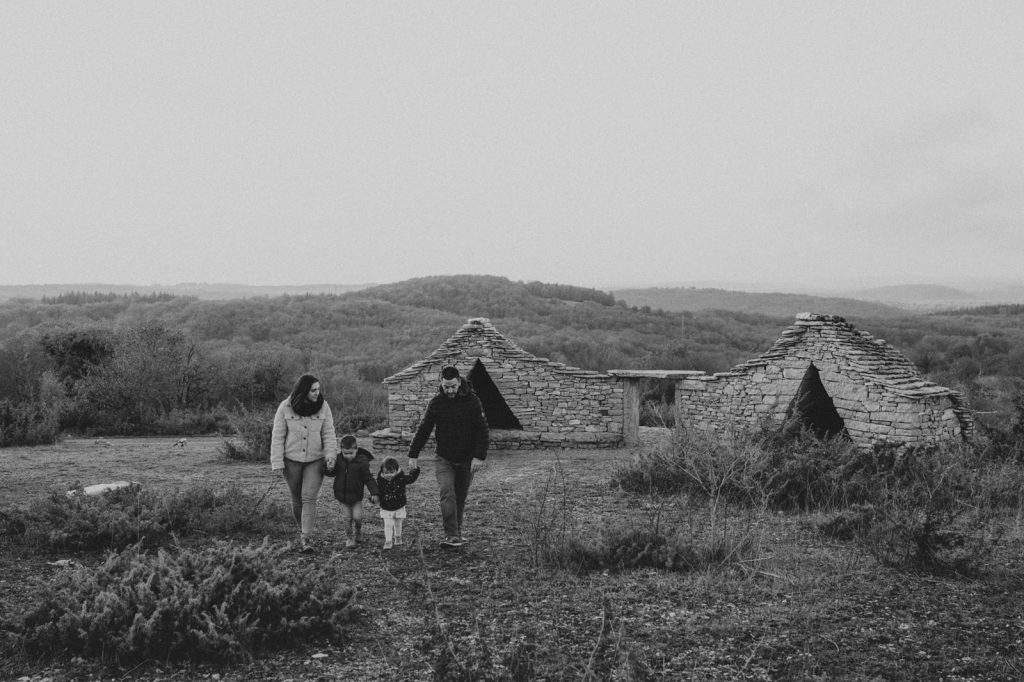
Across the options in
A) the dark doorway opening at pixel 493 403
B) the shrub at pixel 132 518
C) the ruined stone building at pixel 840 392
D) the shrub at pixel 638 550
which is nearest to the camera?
the shrub at pixel 638 550

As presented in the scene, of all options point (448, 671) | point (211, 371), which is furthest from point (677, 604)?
point (211, 371)

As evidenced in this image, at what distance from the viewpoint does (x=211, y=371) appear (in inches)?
952

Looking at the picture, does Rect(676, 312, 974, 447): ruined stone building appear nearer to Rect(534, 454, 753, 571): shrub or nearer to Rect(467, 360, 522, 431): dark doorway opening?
Rect(467, 360, 522, 431): dark doorway opening

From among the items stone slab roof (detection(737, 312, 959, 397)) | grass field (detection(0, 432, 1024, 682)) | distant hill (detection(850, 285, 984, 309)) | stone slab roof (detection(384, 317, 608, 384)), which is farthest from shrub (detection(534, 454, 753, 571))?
distant hill (detection(850, 285, 984, 309))

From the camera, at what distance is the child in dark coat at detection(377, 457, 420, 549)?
22.5 feet

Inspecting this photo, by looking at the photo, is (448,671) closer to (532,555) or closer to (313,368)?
(532,555)

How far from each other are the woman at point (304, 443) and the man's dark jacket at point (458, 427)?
32.3 inches

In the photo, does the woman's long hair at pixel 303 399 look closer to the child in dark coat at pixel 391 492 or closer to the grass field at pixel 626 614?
the child in dark coat at pixel 391 492

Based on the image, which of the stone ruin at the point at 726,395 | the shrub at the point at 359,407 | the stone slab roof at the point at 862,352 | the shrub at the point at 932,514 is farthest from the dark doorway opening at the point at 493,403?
the shrub at the point at 932,514

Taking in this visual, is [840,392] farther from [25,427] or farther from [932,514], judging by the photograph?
[25,427]

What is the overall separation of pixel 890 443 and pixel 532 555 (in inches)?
249

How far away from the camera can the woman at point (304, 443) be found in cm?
671

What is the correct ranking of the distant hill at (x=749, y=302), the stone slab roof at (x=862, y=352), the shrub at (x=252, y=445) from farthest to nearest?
the distant hill at (x=749, y=302) → the shrub at (x=252, y=445) → the stone slab roof at (x=862, y=352)

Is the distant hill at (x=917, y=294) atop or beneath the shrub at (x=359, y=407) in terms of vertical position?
atop
